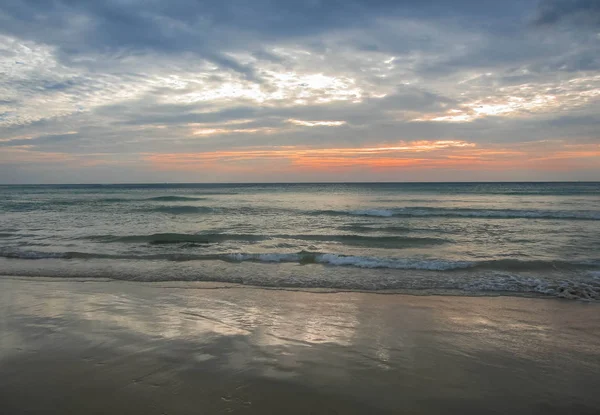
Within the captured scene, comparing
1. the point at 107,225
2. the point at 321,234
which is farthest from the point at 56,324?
the point at 107,225

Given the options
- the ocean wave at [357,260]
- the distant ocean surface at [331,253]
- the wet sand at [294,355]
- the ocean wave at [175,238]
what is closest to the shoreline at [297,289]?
the distant ocean surface at [331,253]

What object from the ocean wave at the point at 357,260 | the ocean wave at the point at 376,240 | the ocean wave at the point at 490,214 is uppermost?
the ocean wave at the point at 490,214

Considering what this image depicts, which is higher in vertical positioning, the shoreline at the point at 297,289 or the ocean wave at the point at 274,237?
the ocean wave at the point at 274,237

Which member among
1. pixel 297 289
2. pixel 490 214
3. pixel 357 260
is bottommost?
pixel 297 289

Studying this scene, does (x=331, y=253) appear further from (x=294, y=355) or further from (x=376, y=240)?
(x=294, y=355)

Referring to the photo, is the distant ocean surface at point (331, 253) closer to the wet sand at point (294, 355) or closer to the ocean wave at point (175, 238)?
the ocean wave at point (175, 238)

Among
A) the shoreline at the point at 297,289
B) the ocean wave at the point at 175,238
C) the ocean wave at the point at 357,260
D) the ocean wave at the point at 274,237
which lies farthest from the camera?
the ocean wave at the point at 175,238

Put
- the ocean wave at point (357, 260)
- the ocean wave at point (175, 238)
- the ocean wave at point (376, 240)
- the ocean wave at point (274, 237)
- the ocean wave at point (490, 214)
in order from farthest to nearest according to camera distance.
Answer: the ocean wave at point (490, 214) < the ocean wave at point (175, 238) < the ocean wave at point (274, 237) < the ocean wave at point (376, 240) < the ocean wave at point (357, 260)

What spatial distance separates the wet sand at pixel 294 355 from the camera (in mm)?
3961

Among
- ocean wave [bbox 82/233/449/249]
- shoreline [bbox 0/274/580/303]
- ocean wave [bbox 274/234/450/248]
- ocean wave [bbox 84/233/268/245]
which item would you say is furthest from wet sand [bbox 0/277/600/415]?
ocean wave [bbox 84/233/268/245]

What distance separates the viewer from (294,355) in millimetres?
5090

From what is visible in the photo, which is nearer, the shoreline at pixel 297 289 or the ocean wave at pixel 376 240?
the shoreline at pixel 297 289

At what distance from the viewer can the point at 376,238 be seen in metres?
17.1

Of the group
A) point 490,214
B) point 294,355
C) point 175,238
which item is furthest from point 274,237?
point 490,214
